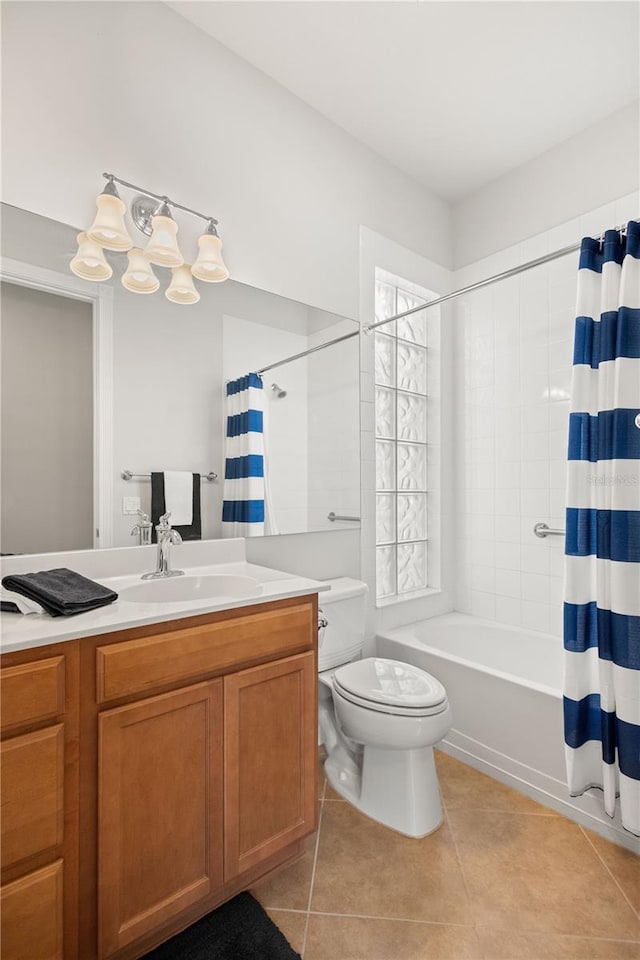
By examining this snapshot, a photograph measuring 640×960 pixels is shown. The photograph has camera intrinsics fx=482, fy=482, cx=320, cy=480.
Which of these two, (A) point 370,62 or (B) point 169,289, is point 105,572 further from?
(A) point 370,62

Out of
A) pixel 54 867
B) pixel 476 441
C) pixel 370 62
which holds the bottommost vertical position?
pixel 54 867

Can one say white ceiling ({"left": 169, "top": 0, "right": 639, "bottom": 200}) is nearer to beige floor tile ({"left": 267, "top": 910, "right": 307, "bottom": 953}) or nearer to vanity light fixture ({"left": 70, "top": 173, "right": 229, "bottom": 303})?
vanity light fixture ({"left": 70, "top": 173, "right": 229, "bottom": 303})

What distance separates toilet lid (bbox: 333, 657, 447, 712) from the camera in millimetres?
1622

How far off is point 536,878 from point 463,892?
0.79 feet

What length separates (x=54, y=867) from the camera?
1011 mm

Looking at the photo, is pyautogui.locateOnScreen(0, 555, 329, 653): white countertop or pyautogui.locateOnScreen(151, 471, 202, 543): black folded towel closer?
pyautogui.locateOnScreen(0, 555, 329, 653): white countertop

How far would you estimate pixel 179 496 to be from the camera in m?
1.74

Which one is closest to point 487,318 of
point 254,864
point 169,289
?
point 169,289

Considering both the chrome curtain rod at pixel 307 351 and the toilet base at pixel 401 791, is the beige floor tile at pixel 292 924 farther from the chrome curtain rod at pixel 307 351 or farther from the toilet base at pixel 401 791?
the chrome curtain rod at pixel 307 351

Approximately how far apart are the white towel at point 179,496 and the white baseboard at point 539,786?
151 centimetres

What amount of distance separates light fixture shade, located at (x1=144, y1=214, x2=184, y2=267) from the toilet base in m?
1.84

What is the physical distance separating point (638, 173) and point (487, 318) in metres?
0.89

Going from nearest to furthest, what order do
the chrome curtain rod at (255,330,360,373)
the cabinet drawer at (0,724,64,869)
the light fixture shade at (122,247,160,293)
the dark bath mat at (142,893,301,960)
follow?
the cabinet drawer at (0,724,64,869) → the dark bath mat at (142,893,301,960) → the light fixture shade at (122,247,160,293) → the chrome curtain rod at (255,330,360,373)

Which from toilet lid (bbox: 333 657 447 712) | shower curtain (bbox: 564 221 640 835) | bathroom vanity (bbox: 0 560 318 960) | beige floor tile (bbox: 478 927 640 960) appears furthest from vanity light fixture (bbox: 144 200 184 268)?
beige floor tile (bbox: 478 927 640 960)
